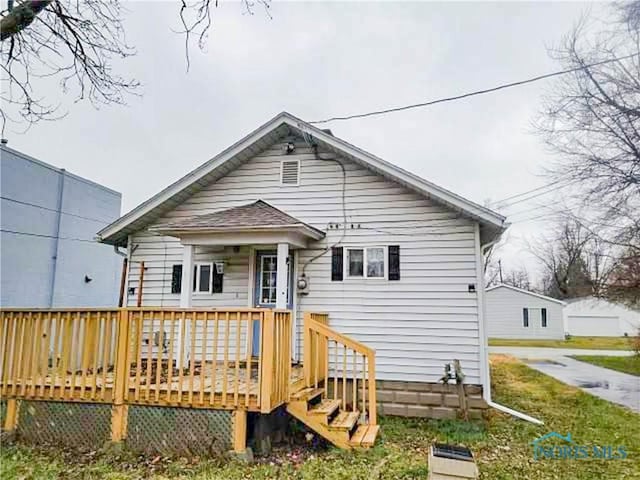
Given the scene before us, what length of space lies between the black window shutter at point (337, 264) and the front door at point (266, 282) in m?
0.81

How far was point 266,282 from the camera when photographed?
8.20m

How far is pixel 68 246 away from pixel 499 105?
50.2ft

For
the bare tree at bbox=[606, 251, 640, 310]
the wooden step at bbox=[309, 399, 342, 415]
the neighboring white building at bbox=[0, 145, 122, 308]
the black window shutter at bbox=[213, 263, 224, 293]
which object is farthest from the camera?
the bare tree at bbox=[606, 251, 640, 310]

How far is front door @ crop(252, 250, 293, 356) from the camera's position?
801 centimetres

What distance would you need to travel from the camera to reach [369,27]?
9406 mm

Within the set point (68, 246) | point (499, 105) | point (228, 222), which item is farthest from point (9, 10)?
point (499, 105)

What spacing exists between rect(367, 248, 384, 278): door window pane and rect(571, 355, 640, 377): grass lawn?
11.5 m

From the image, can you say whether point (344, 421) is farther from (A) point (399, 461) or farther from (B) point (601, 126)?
(B) point (601, 126)

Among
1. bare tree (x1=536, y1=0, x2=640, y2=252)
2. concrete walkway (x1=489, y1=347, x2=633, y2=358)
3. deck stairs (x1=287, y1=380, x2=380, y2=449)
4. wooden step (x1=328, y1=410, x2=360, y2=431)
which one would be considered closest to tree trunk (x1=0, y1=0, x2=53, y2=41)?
deck stairs (x1=287, y1=380, x2=380, y2=449)

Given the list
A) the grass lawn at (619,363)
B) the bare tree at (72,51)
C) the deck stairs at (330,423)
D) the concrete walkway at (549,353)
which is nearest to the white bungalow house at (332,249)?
the deck stairs at (330,423)

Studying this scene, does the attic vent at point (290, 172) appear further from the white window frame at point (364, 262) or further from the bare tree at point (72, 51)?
the bare tree at point (72, 51)

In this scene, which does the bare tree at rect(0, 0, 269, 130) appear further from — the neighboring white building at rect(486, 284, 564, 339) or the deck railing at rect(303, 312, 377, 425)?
the neighboring white building at rect(486, 284, 564, 339)

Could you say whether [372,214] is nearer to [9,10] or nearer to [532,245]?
[9,10]

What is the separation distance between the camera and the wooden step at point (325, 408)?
5.34m
